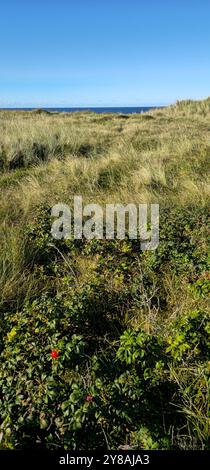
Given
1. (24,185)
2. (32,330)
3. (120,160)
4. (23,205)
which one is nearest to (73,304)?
(32,330)

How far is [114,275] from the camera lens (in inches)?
151

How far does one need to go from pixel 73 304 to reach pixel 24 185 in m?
4.39

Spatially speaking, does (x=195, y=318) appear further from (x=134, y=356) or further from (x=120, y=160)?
(x=120, y=160)

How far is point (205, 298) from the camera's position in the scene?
3.19 meters

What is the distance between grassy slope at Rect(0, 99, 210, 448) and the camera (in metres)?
2.23

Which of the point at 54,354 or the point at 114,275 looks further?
the point at 114,275

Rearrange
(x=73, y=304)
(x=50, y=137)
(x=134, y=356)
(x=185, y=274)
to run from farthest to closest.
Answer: (x=50, y=137), (x=185, y=274), (x=73, y=304), (x=134, y=356)

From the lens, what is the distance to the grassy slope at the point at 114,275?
87.9 inches

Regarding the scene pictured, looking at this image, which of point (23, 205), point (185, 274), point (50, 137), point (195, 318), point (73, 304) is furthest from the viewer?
point (50, 137)

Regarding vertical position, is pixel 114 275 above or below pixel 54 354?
above

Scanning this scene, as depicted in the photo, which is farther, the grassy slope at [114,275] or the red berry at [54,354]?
the red berry at [54,354]

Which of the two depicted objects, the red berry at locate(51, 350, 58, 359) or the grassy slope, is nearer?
the grassy slope
